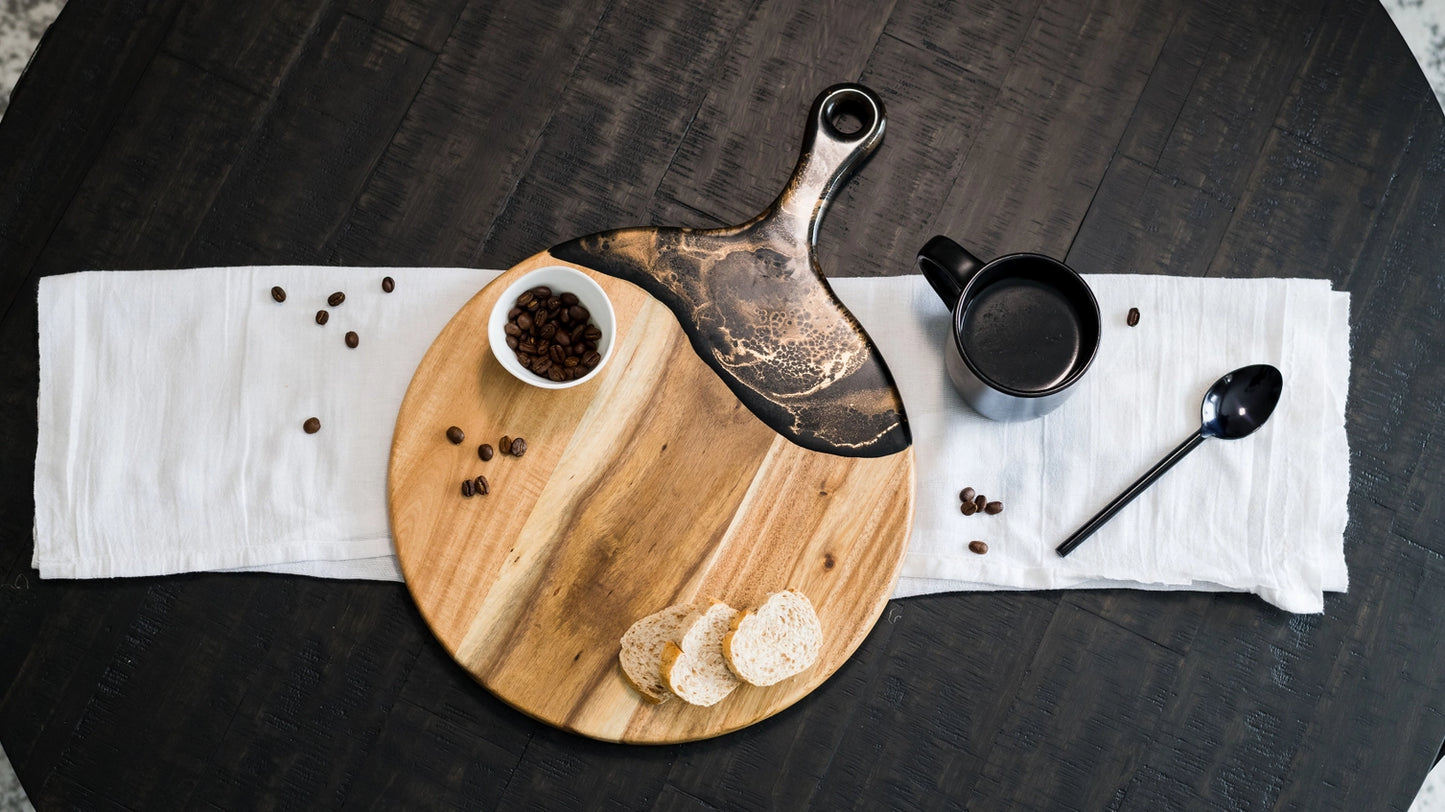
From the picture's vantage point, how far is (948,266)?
1.60m

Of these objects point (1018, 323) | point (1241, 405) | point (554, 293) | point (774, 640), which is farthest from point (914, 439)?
point (554, 293)

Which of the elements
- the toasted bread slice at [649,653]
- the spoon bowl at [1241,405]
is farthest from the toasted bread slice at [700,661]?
the spoon bowl at [1241,405]

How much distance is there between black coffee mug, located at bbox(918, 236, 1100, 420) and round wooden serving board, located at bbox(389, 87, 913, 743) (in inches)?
6.2

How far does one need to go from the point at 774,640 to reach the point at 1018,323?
64cm

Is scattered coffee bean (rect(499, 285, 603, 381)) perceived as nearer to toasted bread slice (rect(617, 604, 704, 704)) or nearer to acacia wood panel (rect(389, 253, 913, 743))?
acacia wood panel (rect(389, 253, 913, 743))

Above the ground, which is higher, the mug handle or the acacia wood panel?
the mug handle

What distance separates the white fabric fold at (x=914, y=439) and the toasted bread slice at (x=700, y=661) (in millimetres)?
368

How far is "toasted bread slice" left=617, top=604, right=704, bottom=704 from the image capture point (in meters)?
1.57

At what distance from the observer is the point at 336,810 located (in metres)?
1.71

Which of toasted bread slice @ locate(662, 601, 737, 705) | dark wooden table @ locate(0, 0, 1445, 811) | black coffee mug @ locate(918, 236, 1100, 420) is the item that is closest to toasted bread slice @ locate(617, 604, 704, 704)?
toasted bread slice @ locate(662, 601, 737, 705)

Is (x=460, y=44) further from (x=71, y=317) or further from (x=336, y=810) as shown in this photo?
(x=336, y=810)

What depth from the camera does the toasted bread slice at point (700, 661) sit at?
1525mm

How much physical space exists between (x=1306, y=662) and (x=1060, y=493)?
0.52 meters

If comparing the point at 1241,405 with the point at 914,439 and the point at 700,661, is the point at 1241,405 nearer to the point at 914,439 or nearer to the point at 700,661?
the point at 914,439
